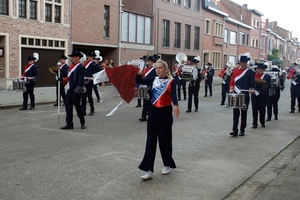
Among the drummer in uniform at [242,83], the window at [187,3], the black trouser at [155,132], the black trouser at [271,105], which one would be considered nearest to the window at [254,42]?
the window at [187,3]

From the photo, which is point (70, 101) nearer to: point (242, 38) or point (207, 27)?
point (207, 27)

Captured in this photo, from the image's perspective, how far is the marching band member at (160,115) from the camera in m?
5.95

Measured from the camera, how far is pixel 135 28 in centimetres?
3041

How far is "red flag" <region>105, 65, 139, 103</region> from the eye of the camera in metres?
6.62

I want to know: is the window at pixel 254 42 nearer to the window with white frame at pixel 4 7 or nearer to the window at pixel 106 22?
the window at pixel 106 22

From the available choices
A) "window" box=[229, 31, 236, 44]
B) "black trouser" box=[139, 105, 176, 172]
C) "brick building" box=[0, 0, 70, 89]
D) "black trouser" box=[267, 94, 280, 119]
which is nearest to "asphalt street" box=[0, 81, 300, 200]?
"black trouser" box=[139, 105, 176, 172]

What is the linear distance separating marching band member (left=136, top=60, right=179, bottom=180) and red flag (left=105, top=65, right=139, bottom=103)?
2.07ft

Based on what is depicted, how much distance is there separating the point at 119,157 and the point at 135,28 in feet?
79.2

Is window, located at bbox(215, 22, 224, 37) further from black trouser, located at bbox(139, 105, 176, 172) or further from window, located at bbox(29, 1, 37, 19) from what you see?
black trouser, located at bbox(139, 105, 176, 172)

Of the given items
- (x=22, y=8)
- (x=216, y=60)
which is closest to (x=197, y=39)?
(x=216, y=60)

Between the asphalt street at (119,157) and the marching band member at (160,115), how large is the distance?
35 centimetres

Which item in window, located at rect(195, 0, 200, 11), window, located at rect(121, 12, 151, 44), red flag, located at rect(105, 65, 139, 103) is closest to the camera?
red flag, located at rect(105, 65, 139, 103)

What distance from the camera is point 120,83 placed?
670cm

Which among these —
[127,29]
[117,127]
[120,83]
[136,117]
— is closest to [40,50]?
[127,29]
